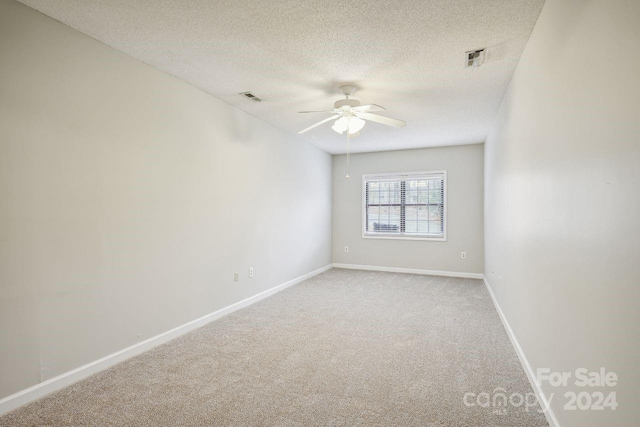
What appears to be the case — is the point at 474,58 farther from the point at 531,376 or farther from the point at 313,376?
the point at 313,376

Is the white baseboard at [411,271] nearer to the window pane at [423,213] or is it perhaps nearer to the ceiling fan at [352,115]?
the window pane at [423,213]

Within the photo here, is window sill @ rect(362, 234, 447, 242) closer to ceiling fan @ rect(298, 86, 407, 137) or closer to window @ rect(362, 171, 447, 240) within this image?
window @ rect(362, 171, 447, 240)

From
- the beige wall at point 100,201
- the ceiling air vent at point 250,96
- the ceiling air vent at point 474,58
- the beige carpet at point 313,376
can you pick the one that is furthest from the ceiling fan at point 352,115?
the beige carpet at point 313,376

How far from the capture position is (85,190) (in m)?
2.37

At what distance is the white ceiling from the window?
254 cm

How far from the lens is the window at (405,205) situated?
6.19 m

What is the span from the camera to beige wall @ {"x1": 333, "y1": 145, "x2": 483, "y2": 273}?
586 centimetres

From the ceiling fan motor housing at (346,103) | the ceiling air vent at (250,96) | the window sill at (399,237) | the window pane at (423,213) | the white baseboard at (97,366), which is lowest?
the white baseboard at (97,366)

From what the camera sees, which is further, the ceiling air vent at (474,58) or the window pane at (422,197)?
the window pane at (422,197)

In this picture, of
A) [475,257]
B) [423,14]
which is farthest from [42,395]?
[475,257]

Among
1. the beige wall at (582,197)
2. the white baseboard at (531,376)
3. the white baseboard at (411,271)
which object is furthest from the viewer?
the white baseboard at (411,271)

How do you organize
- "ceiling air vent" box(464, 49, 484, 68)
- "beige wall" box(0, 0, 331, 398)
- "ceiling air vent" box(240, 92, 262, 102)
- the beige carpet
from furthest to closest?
1. "ceiling air vent" box(240, 92, 262, 102)
2. "ceiling air vent" box(464, 49, 484, 68)
3. "beige wall" box(0, 0, 331, 398)
4. the beige carpet

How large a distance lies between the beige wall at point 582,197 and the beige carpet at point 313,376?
0.50m

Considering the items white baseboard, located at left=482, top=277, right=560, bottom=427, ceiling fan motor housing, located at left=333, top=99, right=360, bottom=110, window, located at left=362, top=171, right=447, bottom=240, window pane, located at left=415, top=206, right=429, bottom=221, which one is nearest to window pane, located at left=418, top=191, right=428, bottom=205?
window, located at left=362, top=171, right=447, bottom=240
